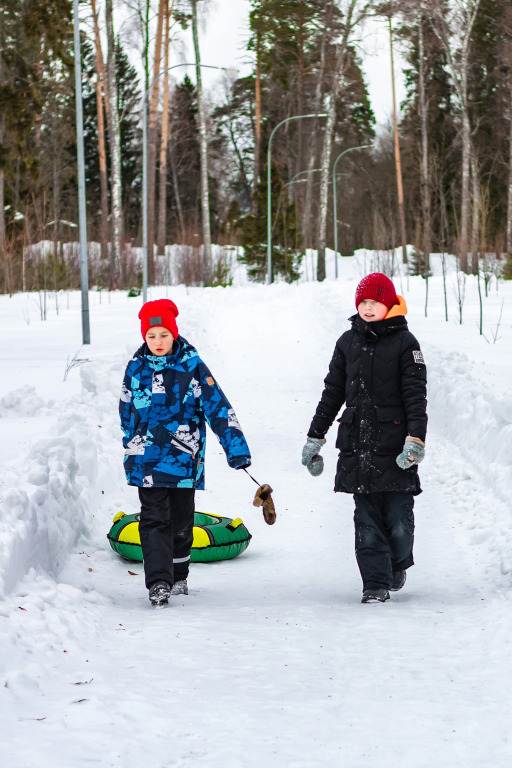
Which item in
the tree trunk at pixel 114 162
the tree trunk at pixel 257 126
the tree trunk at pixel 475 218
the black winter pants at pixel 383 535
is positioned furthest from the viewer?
the tree trunk at pixel 257 126

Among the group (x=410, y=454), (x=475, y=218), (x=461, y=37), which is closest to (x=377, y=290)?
(x=410, y=454)

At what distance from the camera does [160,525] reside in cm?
477

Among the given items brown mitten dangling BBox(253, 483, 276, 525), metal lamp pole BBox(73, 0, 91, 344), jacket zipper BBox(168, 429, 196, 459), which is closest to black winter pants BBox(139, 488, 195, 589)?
jacket zipper BBox(168, 429, 196, 459)

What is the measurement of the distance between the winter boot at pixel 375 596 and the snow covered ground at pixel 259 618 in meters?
0.05

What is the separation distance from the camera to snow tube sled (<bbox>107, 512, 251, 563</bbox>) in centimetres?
550

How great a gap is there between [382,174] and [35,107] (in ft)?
125

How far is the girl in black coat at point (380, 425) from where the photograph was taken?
15.6 feet

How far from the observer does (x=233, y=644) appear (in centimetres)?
394

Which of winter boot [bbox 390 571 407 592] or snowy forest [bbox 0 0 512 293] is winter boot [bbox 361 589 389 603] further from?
snowy forest [bbox 0 0 512 293]

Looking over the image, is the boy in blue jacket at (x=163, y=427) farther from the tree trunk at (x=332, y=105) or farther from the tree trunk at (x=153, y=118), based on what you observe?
the tree trunk at (x=332, y=105)

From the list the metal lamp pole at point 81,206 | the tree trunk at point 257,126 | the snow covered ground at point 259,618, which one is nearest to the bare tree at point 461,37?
the tree trunk at point 257,126

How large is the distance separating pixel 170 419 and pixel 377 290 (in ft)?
4.08

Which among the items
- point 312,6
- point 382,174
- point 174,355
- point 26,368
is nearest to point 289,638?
point 174,355

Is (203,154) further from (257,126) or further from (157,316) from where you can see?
(157,316)
